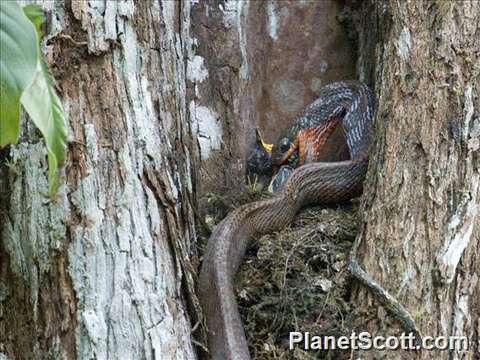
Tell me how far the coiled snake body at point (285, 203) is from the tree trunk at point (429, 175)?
518 mm

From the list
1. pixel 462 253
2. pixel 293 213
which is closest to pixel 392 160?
pixel 462 253

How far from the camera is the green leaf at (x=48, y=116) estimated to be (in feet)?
6.74

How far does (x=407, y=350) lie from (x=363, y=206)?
0.79 meters

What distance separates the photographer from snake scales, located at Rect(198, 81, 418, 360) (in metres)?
3.27

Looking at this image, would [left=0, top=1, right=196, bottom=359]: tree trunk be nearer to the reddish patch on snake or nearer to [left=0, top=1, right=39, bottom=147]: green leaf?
[left=0, top=1, right=39, bottom=147]: green leaf

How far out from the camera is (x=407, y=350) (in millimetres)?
3033

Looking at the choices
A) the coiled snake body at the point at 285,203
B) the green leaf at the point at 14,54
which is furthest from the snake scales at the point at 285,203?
the green leaf at the point at 14,54

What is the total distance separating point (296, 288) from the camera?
3535 mm

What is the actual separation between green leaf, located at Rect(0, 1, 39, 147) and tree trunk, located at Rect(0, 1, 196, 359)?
96cm

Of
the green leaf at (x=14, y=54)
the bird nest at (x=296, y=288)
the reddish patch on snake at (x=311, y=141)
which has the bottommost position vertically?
the bird nest at (x=296, y=288)

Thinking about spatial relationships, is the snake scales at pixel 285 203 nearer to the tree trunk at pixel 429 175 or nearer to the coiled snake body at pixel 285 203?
the coiled snake body at pixel 285 203

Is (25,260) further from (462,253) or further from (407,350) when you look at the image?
(462,253)

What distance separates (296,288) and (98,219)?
1.05 meters

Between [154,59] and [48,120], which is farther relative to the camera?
[154,59]
